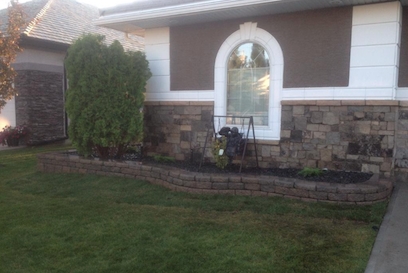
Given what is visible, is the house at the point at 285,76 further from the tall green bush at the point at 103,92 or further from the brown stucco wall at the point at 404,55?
the tall green bush at the point at 103,92

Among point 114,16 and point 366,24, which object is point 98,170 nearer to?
point 114,16

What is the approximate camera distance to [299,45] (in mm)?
6586

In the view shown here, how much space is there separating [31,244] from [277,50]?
4.98 m

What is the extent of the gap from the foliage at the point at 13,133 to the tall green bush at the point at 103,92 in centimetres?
548

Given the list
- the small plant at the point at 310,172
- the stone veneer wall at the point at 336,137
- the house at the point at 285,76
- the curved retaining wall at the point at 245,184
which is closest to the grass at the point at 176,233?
the curved retaining wall at the point at 245,184

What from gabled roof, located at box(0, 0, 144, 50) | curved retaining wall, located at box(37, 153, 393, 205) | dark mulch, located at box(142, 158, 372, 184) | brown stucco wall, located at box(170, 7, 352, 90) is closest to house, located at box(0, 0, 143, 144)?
gabled roof, located at box(0, 0, 144, 50)

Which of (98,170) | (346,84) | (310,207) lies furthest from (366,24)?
(98,170)

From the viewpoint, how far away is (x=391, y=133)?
5922mm

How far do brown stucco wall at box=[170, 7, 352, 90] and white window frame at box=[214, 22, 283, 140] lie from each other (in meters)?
0.09

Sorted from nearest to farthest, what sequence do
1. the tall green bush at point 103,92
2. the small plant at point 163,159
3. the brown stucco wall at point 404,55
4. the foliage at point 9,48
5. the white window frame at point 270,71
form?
the brown stucco wall at point 404,55
the white window frame at point 270,71
the tall green bush at point 103,92
the small plant at point 163,159
the foliage at point 9,48

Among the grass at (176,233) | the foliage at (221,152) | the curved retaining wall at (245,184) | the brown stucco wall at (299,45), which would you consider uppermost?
the brown stucco wall at (299,45)

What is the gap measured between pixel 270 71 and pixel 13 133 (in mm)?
8898

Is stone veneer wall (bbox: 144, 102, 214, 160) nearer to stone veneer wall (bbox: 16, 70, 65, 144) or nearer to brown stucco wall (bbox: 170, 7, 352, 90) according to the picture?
brown stucco wall (bbox: 170, 7, 352, 90)

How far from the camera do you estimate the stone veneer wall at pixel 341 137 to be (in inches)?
236
